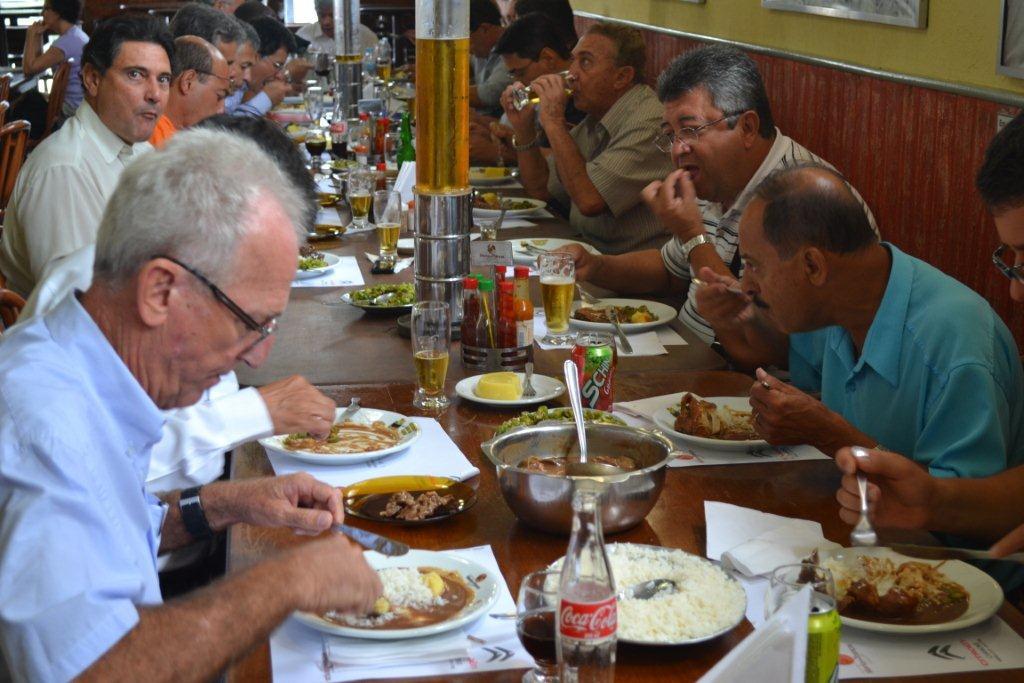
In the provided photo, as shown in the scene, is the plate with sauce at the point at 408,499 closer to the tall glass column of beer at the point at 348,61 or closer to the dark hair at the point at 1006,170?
the dark hair at the point at 1006,170

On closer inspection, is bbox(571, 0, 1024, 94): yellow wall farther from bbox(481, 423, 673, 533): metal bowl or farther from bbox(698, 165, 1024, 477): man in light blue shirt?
bbox(481, 423, 673, 533): metal bowl

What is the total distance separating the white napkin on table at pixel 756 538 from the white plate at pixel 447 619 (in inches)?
13.1

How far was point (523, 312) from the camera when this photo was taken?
248 centimetres

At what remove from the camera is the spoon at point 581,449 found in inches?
69.5

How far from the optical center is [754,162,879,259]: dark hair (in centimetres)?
208

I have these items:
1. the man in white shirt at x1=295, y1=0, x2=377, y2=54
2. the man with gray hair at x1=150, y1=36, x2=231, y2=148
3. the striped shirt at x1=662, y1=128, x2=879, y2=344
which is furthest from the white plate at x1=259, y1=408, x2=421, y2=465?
the man in white shirt at x1=295, y1=0, x2=377, y2=54

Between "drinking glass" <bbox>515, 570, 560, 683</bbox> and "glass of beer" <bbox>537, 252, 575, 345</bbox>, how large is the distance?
Result: 1.46 m

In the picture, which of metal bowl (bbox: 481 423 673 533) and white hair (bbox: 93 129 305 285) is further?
metal bowl (bbox: 481 423 673 533)

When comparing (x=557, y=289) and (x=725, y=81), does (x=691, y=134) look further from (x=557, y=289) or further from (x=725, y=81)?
(x=557, y=289)

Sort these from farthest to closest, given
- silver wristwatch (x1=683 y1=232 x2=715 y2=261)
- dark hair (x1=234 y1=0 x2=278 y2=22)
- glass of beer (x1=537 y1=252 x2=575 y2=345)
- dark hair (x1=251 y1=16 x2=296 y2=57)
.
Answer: dark hair (x1=234 y1=0 x2=278 y2=22) < dark hair (x1=251 y1=16 x2=296 y2=57) < silver wristwatch (x1=683 y1=232 x2=715 y2=261) < glass of beer (x1=537 y1=252 x2=575 y2=345)

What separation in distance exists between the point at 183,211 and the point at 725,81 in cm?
218

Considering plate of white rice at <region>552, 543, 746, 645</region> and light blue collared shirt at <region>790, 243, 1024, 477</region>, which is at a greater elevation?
light blue collared shirt at <region>790, 243, 1024, 477</region>

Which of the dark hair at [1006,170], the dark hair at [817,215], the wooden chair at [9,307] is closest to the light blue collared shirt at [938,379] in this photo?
the dark hair at [817,215]

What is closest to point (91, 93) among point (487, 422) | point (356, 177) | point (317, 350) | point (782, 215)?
point (356, 177)
